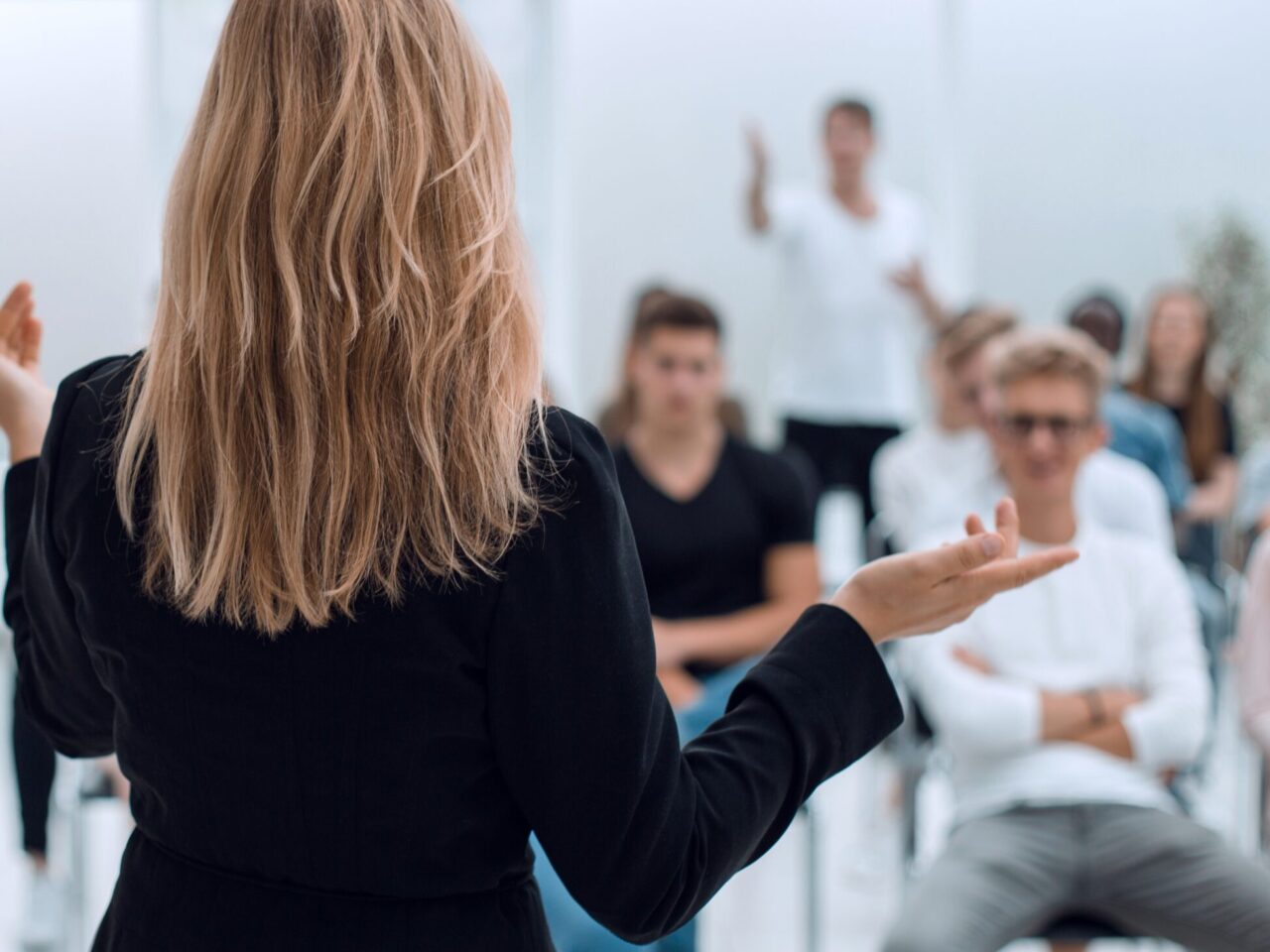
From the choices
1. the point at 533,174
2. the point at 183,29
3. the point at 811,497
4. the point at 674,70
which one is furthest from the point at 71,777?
the point at 674,70

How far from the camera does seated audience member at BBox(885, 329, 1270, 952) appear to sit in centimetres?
201

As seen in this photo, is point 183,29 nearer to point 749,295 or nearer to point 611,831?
point 749,295

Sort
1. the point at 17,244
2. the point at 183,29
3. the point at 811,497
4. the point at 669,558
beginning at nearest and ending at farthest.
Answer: the point at 17,244, the point at 669,558, the point at 811,497, the point at 183,29

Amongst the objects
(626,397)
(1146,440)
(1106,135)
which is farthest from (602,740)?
(1106,135)

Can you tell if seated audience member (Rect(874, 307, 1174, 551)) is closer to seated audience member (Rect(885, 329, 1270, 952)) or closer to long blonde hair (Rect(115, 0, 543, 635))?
seated audience member (Rect(885, 329, 1270, 952))

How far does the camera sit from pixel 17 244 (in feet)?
5.23

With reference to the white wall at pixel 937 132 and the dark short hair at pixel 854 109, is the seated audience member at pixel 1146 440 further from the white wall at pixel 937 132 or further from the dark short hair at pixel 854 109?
the white wall at pixel 937 132

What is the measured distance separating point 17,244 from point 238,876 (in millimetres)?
969

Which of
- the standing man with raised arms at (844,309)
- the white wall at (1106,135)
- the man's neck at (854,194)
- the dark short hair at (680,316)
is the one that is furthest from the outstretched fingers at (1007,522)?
the white wall at (1106,135)

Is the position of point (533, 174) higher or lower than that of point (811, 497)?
higher

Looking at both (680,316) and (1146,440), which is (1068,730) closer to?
(680,316)

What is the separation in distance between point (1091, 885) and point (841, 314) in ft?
9.11

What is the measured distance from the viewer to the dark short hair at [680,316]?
298 centimetres

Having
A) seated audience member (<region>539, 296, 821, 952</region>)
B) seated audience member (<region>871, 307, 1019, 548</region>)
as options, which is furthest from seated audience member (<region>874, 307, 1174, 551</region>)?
seated audience member (<region>539, 296, 821, 952</region>)
